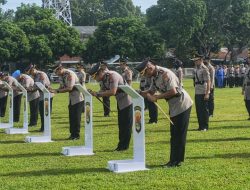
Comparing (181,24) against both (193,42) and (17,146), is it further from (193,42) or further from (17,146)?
(17,146)

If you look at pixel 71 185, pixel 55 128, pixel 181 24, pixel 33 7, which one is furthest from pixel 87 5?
pixel 71 185

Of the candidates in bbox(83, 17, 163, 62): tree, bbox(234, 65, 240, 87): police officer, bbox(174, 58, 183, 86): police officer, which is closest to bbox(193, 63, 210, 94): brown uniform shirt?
bbox(174, 58, 183, 86): police officer

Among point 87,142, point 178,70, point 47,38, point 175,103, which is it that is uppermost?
point 47,38

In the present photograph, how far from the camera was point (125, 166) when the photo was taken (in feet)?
32.1

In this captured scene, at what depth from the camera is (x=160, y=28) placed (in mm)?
69938

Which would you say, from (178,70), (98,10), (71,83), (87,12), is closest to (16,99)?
(178,70)

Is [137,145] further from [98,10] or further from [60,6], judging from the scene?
[98,10]

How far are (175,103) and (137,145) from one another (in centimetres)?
101

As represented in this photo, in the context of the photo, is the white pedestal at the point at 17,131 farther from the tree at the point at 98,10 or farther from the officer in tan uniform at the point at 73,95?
the tree at the point at 98,10

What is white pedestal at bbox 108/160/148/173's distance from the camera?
9.71 metres

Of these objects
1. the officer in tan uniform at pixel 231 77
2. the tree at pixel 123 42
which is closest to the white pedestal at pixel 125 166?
the officer in tan uniform at pixel 231 77

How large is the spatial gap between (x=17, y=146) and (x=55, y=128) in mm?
3979

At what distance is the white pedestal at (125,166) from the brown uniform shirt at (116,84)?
89.4 inches

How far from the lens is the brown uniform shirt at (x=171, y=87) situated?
9719mm
